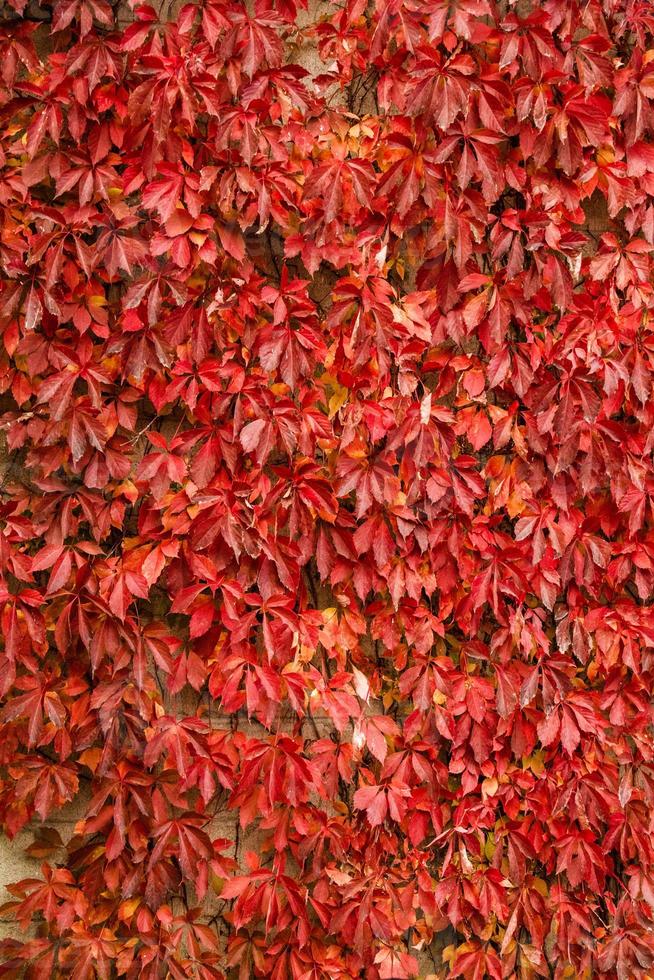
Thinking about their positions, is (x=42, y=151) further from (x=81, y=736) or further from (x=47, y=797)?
(x=47, y=797)

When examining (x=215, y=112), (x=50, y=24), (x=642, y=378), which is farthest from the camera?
(x=642, y=378)

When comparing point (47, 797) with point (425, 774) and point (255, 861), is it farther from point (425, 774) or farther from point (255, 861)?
point (425, 774)

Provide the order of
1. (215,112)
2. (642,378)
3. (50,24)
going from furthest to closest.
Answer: (642,378) < (50,24) < (215,112)

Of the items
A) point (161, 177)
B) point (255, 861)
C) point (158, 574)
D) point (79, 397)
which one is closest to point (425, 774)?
point (255, 861)

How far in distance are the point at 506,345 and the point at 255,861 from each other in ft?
4.80

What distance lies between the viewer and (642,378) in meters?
2.33

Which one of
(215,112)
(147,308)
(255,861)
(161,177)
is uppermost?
(215,112)

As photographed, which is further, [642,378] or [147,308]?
[642,378]

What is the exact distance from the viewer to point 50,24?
2.14 meters

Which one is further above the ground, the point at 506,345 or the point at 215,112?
the point at 215,112

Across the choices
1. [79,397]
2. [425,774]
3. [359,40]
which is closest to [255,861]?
[425,774]

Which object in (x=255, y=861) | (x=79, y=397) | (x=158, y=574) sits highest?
(x=79, y=397)

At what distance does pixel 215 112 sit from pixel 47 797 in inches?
65.6

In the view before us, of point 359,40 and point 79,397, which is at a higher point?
point 359,40
